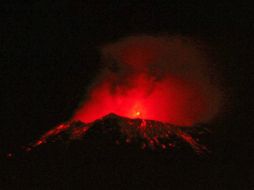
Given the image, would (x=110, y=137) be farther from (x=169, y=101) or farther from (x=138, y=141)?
(x=169, y=101)

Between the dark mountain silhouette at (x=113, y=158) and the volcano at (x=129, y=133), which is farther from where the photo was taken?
the volcano at (x=129, y=133)

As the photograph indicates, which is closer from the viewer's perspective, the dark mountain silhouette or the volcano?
the dark mountain silhouette

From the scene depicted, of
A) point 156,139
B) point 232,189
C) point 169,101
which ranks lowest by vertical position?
point 232,189

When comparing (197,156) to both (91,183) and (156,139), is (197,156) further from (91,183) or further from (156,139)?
(91,183)

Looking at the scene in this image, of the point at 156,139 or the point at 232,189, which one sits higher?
the point at 156,139

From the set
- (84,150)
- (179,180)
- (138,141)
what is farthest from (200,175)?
(84,150)

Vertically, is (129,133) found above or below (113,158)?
above

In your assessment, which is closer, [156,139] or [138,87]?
[156,139]
